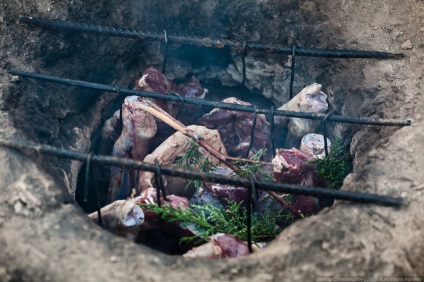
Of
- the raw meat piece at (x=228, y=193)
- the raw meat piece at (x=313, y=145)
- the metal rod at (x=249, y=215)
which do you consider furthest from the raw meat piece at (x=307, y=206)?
the metal rod at (x=249, y=215)

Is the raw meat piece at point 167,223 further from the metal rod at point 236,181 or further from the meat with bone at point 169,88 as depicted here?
the meat with bone at point 169,88

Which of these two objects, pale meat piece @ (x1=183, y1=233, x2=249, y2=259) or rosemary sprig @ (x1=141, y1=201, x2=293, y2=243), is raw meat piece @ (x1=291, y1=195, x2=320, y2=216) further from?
pale meat piece @ (x1=183, y1=233, x2=249, y2=259)

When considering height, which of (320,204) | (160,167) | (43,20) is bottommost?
(320,204)

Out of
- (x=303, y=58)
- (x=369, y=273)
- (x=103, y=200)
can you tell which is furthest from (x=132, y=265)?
(x=303, y=58)

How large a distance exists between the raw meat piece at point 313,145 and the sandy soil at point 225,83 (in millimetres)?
238

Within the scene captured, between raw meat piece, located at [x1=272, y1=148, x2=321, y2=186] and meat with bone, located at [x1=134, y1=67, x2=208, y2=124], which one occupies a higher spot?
meat with bone, located at [x1=134, y1=67, x2=208, y2=124]

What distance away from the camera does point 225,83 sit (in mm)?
4344

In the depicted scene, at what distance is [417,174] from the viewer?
Result: 2.46 meters

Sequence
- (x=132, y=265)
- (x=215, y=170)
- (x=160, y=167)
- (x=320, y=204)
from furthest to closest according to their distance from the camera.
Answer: (x=215, y=170), (x=320, y=204), (x=160, y=167), (x=132, y=265)

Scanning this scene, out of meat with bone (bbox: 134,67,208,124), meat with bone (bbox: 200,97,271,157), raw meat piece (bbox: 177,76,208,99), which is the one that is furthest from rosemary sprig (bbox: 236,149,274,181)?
raw meat piece (bbox: 177,76,208,99)

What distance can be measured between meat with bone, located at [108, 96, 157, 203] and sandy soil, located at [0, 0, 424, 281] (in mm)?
319

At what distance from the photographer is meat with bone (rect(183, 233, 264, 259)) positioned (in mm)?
2436

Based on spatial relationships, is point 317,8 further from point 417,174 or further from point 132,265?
point 132,265

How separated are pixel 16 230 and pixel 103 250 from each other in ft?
1.45
